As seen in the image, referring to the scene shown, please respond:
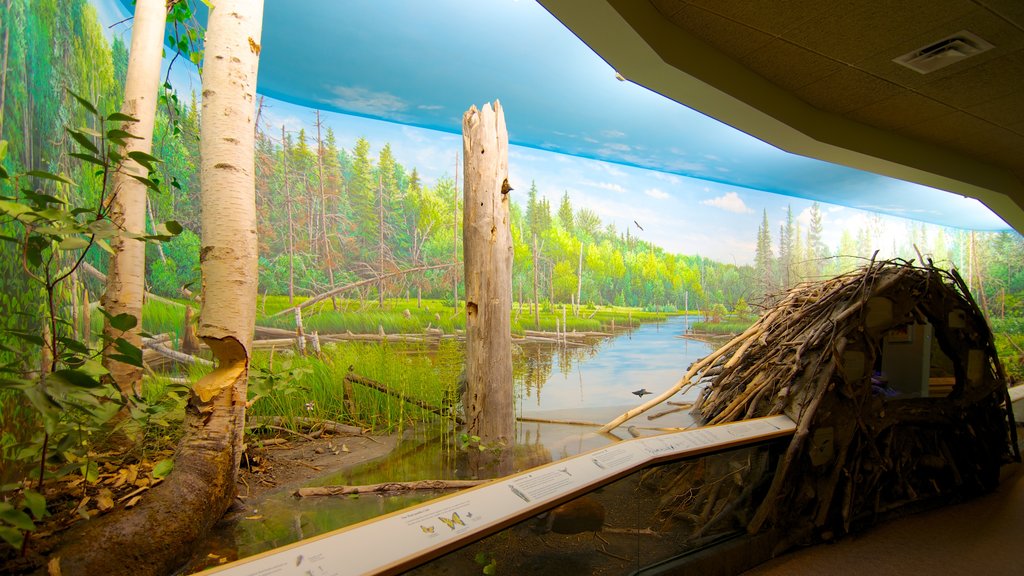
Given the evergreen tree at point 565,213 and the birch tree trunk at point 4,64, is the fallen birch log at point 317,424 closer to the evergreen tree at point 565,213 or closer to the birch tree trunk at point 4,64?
the birch tree trunk at point 4,64

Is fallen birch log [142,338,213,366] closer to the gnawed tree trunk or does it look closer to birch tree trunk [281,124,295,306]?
birch tree trunk [281,124,295,306]

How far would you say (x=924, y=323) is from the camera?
9.37ft

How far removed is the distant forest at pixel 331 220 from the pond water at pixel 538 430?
0.60 meters

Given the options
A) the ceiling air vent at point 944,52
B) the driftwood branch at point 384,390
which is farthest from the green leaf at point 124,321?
the ceiling air vent at point 944,52

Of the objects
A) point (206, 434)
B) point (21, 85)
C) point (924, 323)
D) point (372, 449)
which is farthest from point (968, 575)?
point (21, 85)

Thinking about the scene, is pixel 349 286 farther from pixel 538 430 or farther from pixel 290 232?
pixel 538 430

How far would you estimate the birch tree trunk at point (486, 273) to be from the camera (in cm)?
370

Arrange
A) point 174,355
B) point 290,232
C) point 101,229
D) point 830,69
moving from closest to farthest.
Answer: point 101,229 → point 830,69 → point 174,355 → point 290,232

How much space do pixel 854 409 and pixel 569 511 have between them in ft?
5.73

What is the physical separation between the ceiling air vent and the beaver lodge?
103 centimetres

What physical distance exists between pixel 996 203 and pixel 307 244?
643 cm

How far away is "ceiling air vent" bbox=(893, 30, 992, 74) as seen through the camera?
238 cm

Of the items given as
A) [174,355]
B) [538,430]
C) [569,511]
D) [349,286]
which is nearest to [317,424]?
[174,355]

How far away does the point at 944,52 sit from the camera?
8.14 feet
